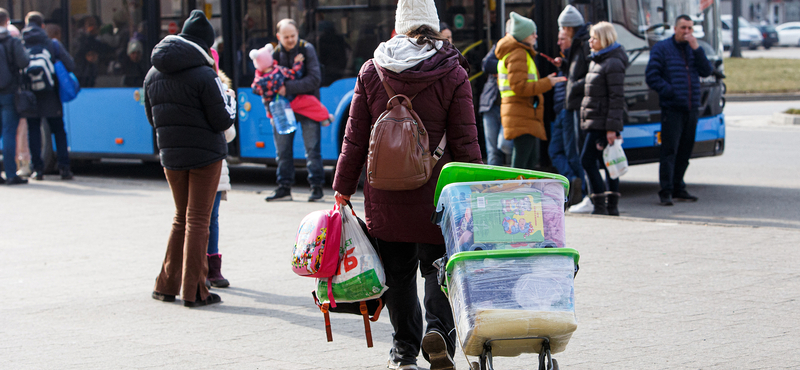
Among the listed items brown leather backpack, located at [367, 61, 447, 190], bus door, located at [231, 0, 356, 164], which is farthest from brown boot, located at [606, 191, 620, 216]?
brown leather backpack, located at [367, 61, 447, 190]

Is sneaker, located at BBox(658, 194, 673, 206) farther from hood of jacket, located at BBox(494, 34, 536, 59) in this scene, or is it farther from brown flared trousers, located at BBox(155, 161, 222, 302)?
brown flared trousers, located at BBox(155, 161, 222, 302)

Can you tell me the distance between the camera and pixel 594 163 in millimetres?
8539

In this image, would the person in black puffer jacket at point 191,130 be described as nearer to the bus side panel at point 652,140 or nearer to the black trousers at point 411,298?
the black trousers at point 411,298

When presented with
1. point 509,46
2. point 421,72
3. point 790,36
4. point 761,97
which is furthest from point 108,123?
point 790,36

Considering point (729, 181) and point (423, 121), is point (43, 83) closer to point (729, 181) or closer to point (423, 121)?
point (729, 181)

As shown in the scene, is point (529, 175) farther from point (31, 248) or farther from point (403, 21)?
point (31, 248)

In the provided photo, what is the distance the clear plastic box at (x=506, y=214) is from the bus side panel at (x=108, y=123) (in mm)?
9096

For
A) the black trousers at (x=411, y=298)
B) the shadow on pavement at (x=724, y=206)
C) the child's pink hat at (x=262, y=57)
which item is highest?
the child's pink hat at (x=262, y=57)

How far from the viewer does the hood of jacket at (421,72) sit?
3.89 meters

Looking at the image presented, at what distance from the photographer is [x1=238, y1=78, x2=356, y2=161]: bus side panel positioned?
34.5 feet

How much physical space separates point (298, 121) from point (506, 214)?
260 inches

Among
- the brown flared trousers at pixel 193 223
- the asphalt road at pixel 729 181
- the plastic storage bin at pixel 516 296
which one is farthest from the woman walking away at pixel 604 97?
the plastic storage bin at pixel 516 296

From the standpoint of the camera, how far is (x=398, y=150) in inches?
149

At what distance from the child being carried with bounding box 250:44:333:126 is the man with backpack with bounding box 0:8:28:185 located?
11.3ft
